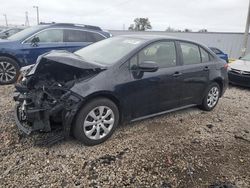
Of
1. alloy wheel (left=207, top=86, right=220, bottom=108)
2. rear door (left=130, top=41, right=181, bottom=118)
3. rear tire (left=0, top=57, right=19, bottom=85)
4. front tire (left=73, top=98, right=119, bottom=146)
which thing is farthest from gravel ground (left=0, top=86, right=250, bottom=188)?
rear tire (left=0, top=57, right=19, bottom=85)

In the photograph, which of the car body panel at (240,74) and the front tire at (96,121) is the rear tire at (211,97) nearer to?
the front tire at (96,121)

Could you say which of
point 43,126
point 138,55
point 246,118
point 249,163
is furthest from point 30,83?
point 246,118

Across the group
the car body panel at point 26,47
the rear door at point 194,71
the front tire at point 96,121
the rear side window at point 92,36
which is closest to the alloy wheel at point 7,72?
the car body panel at point 26,47

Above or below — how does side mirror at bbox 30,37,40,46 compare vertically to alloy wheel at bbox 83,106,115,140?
above

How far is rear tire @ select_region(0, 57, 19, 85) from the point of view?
6234mm

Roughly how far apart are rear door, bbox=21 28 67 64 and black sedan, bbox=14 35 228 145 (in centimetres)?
273

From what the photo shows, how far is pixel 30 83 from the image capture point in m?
3.46

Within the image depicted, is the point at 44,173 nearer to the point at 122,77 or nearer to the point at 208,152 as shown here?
the point at 122,77

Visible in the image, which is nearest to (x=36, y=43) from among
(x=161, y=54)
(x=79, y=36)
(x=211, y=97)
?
(x=79, y=36)

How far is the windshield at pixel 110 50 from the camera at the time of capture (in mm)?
3768

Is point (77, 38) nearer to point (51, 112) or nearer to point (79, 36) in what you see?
point (79, 36)

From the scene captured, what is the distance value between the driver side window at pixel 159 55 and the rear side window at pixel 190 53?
28cm

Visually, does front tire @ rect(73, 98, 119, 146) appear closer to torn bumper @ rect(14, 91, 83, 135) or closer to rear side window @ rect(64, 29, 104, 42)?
torn bumper @ rect(14, 91, 83, 135)

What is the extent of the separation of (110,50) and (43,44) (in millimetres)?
3434
